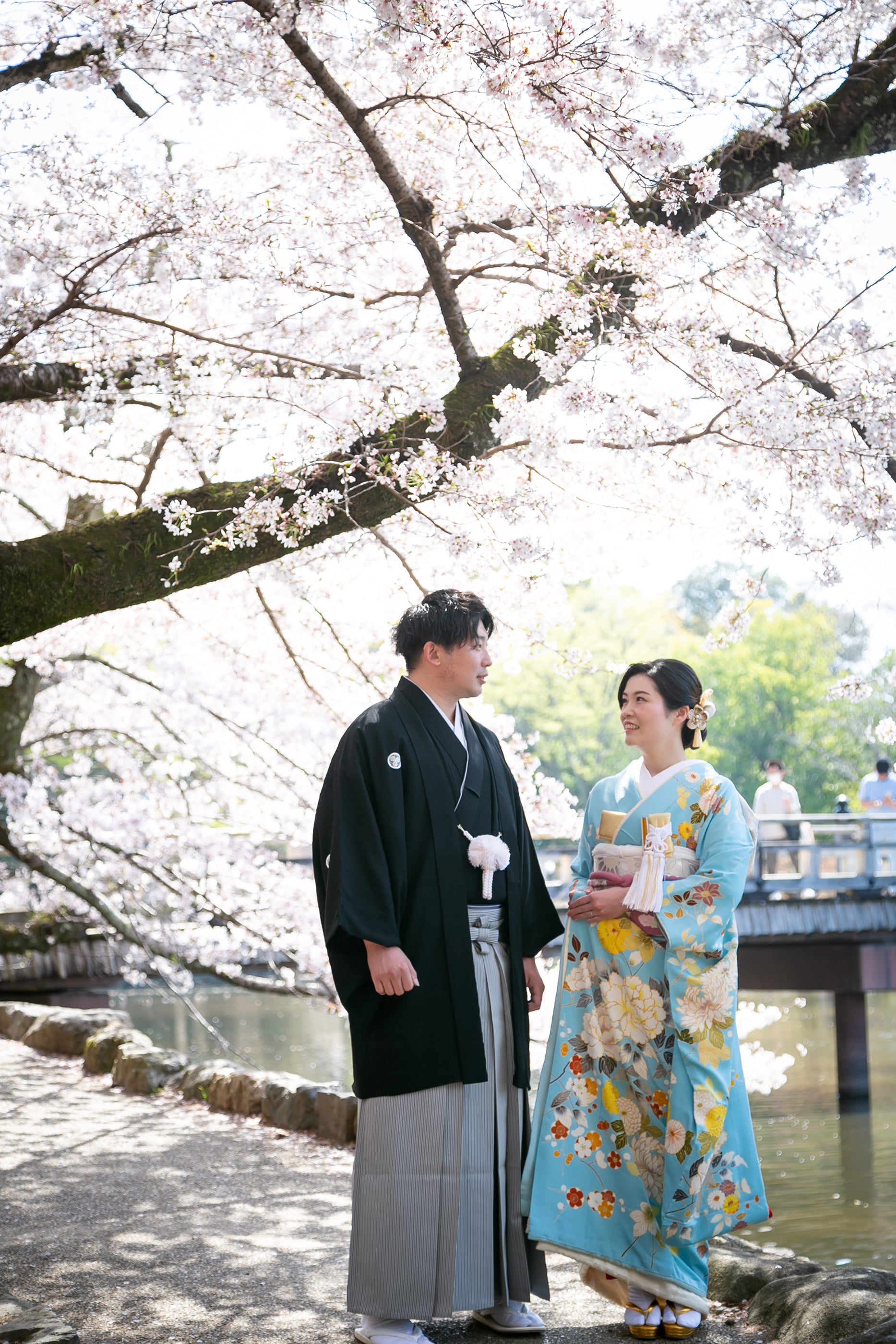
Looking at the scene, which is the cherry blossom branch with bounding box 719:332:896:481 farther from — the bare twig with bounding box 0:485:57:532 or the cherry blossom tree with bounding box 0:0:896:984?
the bare twig with bounding box 0:485:57:532

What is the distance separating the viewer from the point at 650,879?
280 cm

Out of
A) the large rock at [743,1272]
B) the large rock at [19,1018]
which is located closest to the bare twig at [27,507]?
the large rock at [19,1018]

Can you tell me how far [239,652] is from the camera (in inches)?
253

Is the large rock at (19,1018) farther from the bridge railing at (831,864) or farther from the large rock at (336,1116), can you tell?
the bridge railing at (831,864)

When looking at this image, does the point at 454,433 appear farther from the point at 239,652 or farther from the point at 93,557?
the point at 239,652

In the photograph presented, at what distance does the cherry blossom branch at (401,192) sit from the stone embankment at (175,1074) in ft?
10.5

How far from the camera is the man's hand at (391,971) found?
103 inches

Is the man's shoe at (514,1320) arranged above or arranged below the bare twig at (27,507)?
below

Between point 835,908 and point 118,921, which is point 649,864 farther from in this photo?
point 835,908

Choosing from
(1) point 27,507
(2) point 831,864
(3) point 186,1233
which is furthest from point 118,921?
(2) point 831,864

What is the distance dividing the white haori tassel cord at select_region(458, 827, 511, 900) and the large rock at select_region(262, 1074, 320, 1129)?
9.55 ft

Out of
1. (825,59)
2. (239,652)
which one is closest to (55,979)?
(239,652)

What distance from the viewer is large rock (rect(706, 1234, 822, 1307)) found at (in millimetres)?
2988

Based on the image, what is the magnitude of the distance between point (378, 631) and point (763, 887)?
240 inches
